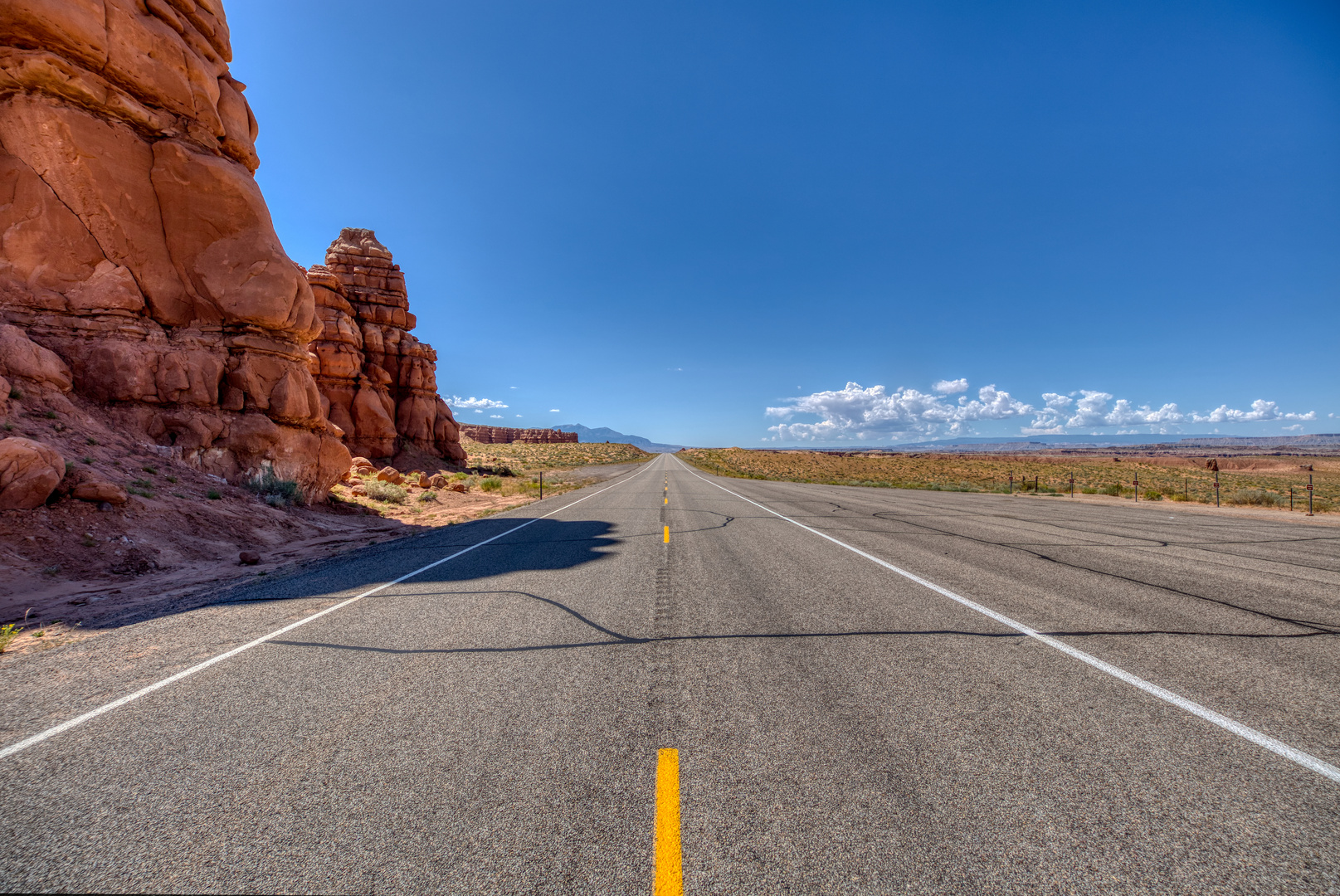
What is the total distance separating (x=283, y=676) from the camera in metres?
3.95

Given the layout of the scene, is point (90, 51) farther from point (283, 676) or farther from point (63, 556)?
point (283, 676)

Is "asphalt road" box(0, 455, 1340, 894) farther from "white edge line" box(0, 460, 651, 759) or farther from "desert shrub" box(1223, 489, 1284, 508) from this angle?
"desert shrub" box(1223, 489, 1284, 508)

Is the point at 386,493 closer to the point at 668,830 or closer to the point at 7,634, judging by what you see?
the point at 7,634

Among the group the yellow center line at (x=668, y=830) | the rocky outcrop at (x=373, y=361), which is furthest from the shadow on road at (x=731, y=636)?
the rocky outcrop at (x=373, y=361)

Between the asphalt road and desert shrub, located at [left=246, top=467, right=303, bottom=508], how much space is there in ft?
27.3

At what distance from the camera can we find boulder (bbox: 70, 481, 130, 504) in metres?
8.24

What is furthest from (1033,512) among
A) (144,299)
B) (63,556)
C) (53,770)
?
(144,299)

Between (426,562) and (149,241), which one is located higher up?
(149,241)

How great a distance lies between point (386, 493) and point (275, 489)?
636 centimetres

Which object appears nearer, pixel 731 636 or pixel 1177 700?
pixel 1177 700

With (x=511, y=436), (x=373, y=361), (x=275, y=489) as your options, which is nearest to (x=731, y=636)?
(x=275, y=489)

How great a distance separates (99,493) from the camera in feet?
27.5

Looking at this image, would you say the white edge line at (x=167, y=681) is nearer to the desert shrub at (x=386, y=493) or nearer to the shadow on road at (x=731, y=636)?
the shadow on road at (x=731, y=636)

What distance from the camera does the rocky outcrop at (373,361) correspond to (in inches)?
1202
